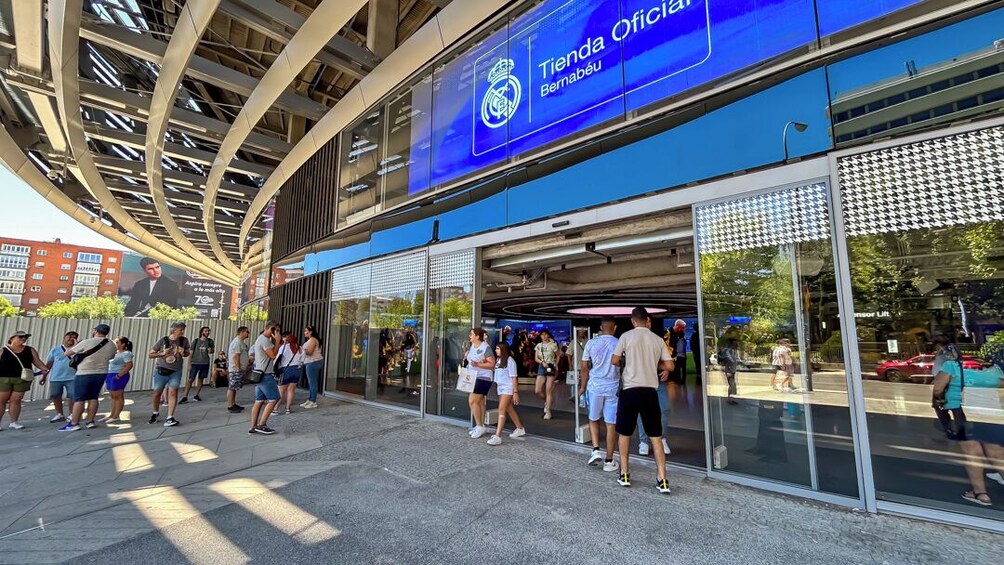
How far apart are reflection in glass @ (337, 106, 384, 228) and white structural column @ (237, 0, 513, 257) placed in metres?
0.65

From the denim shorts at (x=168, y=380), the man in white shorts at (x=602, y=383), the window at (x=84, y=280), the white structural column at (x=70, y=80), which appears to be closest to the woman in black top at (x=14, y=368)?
the denim shorts at (x=168, y=380)

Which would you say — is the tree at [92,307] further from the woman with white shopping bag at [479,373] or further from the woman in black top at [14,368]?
the woman with white shopping bag at [479,373]

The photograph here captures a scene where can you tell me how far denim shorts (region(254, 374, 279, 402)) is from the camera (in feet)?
21.3

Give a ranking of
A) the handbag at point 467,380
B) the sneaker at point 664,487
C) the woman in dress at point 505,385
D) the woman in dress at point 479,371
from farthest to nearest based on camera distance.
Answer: the handbag at point 467,380
the woman in dress at point 479,371
the woman in dress at point 505,385
the sneaker at point 664,487

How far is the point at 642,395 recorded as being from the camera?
4172 millimetres

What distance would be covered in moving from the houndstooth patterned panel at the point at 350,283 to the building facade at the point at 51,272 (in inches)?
4453

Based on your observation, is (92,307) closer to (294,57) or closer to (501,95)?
(294,57)

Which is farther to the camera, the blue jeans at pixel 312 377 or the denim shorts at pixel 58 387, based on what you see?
the blue jeans at pixel 312 377

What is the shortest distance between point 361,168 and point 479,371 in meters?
7.52

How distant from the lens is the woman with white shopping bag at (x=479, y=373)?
6352mm

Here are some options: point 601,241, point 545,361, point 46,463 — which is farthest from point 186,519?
point 545,361

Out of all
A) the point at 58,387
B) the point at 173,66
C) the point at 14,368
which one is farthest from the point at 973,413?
the point at 173,66

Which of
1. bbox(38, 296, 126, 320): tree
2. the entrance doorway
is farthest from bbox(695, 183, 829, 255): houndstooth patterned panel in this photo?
bbox(38, 296, 126, 320): tree

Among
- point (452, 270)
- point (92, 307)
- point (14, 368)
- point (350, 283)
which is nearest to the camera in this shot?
point (14, 368)
